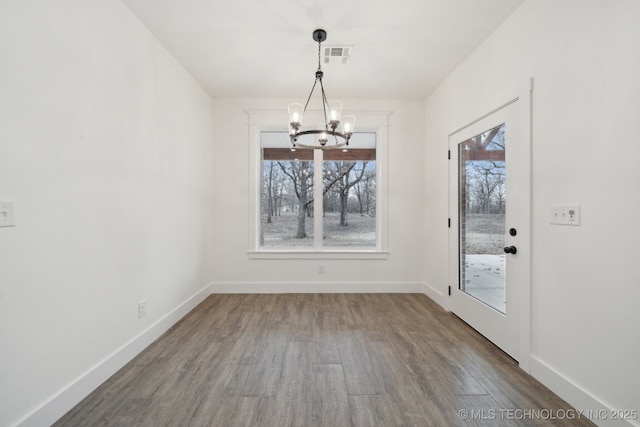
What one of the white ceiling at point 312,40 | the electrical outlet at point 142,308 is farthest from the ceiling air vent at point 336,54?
the electrical outlet at point 142,308

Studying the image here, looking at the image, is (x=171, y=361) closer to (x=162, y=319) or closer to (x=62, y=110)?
(x=162, y=319)

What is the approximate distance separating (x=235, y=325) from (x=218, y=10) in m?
2.84

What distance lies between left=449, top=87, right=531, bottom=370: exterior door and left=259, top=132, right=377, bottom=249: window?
1275mm

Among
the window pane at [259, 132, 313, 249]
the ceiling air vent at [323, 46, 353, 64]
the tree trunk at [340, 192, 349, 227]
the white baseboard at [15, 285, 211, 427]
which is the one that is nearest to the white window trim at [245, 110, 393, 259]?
the window pane at [259, 132, 313, 249]

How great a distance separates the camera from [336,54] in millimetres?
2799

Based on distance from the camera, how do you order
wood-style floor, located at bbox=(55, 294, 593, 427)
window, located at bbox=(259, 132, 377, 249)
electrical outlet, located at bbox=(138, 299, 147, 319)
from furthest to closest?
window, located at bbox=(259, 132, 377, 249)
electrical outlet, located at bbox=(138, 299, 147, 319)
wood-style floor, located at bbox=(55, 294, 593, 427)

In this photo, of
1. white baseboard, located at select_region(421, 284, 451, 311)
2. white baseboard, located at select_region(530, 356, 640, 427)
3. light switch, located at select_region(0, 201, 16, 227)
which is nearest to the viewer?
light switch, located at select_region(0, 201, 16, 227)

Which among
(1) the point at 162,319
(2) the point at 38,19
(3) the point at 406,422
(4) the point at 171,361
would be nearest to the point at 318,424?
(3) the point at 406,422

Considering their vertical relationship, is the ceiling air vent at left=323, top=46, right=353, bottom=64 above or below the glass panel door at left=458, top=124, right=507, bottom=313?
above

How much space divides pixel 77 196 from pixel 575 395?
3.27 meters

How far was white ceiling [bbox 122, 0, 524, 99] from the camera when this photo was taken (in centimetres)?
221

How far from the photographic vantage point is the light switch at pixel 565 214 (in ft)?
5.57

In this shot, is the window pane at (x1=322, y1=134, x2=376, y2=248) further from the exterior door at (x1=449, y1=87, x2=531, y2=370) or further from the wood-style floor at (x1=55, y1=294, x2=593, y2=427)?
the wood-style floor at (x1=55, y1=294, x2=593, y2=427)

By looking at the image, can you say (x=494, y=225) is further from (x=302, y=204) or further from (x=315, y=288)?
(x=302, y=204)
